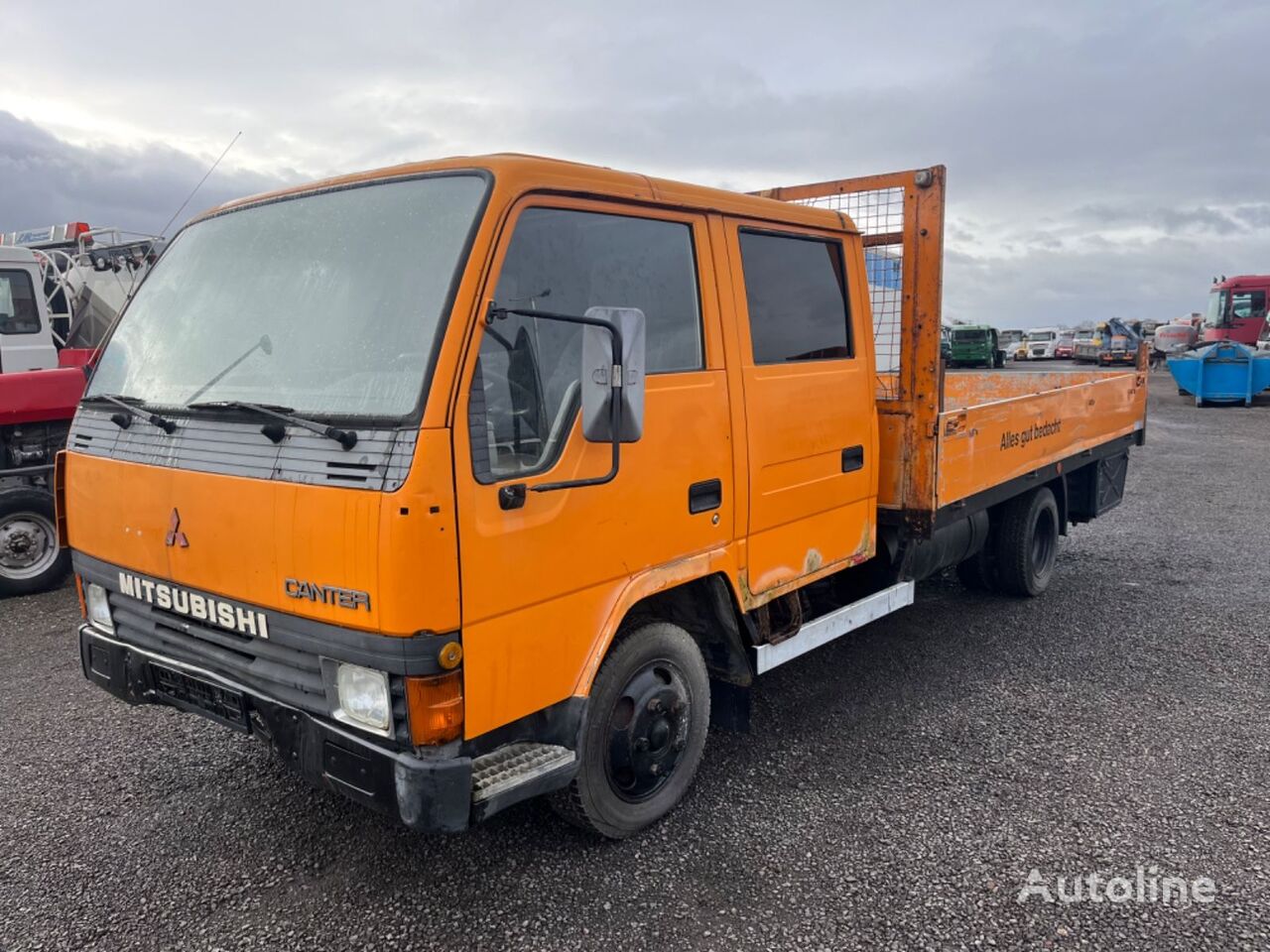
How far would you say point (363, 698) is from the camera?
8.43 feet

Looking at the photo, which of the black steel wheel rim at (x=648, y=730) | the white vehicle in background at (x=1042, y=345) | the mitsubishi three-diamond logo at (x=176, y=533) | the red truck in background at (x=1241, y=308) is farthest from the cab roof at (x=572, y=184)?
the white vehicle in background at (x=1042, y=345)

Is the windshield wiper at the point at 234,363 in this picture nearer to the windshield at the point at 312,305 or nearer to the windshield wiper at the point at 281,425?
the windshield at the point at 312,305

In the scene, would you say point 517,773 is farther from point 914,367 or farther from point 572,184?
point 914,367

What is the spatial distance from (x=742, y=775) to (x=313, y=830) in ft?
5.47

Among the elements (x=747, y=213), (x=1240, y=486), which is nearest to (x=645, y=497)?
(x=747, y=213)

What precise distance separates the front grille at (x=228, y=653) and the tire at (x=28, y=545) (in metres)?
4.15

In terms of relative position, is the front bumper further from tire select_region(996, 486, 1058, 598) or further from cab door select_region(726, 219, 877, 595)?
tire select_region(996, 486, 1058, 598)

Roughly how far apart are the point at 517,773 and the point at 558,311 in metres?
1.40

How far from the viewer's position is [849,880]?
10.1 ft

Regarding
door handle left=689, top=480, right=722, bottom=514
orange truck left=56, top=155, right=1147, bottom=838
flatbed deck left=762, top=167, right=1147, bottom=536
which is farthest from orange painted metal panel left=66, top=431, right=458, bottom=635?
flatbed deck left=762, top=167, right=1147, bottom=536

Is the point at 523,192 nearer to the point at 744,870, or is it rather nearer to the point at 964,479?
the point at 744,870

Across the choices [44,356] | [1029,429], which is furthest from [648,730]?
[44,356]

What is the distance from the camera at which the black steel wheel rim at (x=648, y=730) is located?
3176 mm

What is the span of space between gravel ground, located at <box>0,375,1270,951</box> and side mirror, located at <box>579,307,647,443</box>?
1.57m
